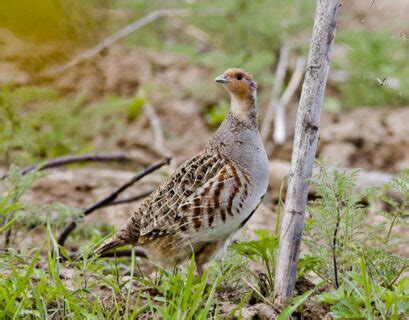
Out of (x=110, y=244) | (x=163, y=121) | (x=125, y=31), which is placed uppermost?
(x=125, y=31)

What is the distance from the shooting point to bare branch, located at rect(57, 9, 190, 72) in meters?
7.15

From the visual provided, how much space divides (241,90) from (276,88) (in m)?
3.50

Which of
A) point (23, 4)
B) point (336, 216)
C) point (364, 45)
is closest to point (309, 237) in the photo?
point (336, 216)

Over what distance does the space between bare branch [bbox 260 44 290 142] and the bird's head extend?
3.03 meters

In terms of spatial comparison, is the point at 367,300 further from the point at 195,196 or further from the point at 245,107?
the point at 245,107

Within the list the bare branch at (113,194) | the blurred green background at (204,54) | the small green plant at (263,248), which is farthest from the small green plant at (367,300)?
the blurred green background at (204,54)

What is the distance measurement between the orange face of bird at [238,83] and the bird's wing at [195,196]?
1.24 feet

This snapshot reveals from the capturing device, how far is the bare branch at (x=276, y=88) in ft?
22.1

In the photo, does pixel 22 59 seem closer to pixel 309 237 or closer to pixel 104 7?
pixel 104 7

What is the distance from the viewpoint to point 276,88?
6980 mm

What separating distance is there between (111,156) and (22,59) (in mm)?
2766

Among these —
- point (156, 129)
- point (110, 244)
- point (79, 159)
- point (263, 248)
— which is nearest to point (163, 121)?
point (156, 129)

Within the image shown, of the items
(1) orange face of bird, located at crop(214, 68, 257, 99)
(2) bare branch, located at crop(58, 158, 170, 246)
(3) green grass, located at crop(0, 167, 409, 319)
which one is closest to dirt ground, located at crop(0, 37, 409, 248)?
(2) bare branch, located at crop(58, 158, 170, 246)

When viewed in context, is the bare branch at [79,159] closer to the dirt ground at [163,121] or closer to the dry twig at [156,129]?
the dirt ground at [163,121]
